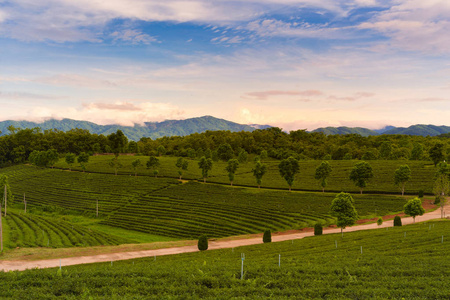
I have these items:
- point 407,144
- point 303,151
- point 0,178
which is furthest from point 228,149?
point 407,144

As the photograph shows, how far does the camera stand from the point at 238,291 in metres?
15.3

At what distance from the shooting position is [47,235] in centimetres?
5288

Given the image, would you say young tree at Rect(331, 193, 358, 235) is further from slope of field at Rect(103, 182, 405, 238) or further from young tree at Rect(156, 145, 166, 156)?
young tree at Rect(156, 145, 166, 156)

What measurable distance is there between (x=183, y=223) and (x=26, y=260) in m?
32.6

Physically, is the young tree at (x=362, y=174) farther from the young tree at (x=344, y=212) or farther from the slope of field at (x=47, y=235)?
the slope of field at (x=47, y=235)

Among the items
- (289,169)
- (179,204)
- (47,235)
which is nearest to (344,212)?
(289,169)

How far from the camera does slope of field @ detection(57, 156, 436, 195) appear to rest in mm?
90019

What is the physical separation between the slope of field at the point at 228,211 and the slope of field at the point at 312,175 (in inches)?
400

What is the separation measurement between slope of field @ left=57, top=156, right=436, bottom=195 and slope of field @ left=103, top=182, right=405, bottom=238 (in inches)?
400

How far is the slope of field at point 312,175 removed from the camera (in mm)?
90019

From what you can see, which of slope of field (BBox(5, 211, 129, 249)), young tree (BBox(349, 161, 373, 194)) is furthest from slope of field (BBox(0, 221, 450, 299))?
young tree (BBox(349, 161, 373, 194))

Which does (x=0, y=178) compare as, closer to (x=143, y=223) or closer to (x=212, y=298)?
(x=143, y=223)

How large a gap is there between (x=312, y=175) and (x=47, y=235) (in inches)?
3588

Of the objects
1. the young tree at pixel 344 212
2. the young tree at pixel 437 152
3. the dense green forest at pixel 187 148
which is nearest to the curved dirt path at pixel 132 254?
the young tree at pixel 344 212
